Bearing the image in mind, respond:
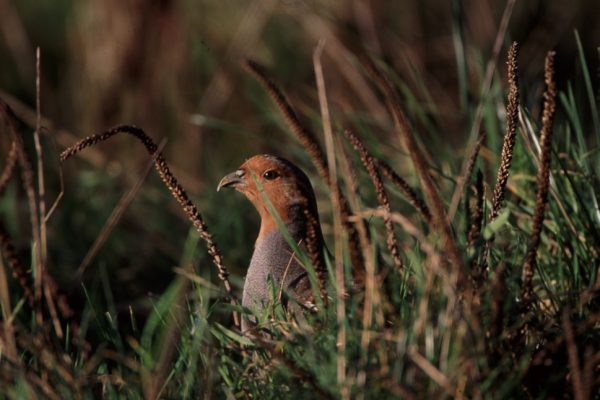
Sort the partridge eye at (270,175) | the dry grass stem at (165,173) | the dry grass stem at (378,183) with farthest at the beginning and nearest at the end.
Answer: the partridge eye at (270,175), the dry grass stem at (378,183), the dry grass stem at (165,173)

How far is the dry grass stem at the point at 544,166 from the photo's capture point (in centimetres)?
216

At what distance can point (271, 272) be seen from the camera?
2908mm

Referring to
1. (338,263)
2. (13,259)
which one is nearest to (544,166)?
(338,263)

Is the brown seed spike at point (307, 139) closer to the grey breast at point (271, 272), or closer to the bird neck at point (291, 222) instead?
the grey breast at point (271, 272)

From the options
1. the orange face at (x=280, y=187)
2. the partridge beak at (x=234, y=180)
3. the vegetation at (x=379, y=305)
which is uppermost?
the partridge beak at (x=234, y=180)

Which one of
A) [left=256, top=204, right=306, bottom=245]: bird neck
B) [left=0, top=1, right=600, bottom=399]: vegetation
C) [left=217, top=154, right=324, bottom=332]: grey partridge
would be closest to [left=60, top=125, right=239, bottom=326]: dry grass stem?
[left=0, top=1, right=600, bottom=399]: vegetation

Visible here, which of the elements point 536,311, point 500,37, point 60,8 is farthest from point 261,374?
point 60,8

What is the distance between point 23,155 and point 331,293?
2.62 feet

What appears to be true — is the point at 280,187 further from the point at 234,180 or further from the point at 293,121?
the point at 293,121

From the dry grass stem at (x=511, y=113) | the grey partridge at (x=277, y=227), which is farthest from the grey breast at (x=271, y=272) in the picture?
the dry grass stem at (x=511, y=113)

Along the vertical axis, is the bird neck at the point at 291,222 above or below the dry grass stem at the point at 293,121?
below

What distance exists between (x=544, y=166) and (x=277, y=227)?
1167mm

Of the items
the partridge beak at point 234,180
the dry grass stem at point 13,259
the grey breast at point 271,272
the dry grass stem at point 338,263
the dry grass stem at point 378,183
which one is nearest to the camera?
the dry grass stem at point 338,263

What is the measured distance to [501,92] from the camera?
404cm
